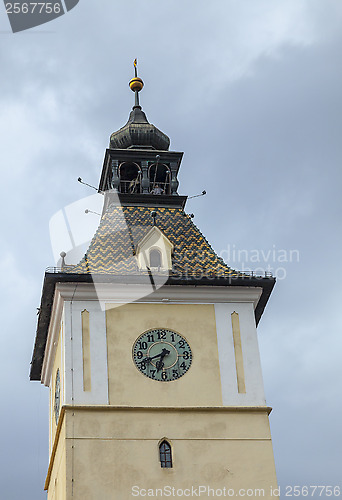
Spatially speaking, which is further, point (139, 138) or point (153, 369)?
point (139, 138)

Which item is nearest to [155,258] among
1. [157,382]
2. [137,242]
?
[137,242]

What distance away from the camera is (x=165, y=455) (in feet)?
95.3

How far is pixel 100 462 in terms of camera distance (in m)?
28.5

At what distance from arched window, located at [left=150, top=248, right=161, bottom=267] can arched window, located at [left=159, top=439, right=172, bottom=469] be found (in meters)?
5.06

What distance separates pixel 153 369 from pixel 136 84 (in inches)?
485

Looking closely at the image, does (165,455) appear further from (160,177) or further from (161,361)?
(160,177)

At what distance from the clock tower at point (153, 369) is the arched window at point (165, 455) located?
0.03m

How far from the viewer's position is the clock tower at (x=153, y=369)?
94.4 ft

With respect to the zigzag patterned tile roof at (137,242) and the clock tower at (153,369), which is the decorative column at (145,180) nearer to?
the zigzag patterned tile roof at (137,242)

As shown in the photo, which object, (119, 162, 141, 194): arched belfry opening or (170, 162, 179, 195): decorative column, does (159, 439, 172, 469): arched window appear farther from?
(119, 162, 141, 194): arched belfry opening

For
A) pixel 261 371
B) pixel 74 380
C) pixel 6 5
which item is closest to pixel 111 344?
pixel 74 380

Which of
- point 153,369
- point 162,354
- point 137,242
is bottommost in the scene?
point 153,369

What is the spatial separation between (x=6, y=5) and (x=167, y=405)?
10.6 meters

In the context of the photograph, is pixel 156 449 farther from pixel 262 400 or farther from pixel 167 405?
pixel 262 400
